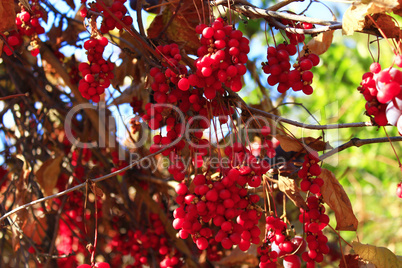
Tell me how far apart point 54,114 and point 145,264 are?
643 millimetres

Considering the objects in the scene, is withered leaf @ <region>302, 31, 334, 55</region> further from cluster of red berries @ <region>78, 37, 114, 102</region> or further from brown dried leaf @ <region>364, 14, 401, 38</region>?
cluster of red berries @ <region>78, 37, 114, 102</region>

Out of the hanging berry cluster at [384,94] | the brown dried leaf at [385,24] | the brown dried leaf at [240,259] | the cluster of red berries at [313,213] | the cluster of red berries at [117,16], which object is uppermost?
the cluster of red berries at [117,16]

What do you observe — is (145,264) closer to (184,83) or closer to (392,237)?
(184,83)

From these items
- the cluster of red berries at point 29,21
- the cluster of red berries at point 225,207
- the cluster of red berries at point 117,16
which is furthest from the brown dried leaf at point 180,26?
the cluster of red berries at point 225,207

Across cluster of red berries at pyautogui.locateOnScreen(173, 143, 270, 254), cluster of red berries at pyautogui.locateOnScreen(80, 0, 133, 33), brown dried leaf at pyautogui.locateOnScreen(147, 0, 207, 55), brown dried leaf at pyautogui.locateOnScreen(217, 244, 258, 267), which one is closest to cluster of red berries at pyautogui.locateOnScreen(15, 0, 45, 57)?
cluster of red berries at pyautogui.locateOnScreen(80, 0, 133, 33)

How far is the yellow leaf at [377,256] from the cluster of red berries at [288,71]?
1.13 ft

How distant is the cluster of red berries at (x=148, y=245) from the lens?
1.24 metres

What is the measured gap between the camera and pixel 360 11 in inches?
22.1

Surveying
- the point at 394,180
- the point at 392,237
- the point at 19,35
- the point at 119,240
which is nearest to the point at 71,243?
the point at 119,240

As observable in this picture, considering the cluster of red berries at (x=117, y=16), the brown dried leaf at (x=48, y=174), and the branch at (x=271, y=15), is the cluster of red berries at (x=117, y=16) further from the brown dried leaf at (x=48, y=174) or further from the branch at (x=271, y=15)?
the brown dried leaf at (x=48, y=174)

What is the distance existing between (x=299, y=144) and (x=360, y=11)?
0.35 meters

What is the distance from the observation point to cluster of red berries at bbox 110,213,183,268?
1.24 m

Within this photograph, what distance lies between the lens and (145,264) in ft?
4.12

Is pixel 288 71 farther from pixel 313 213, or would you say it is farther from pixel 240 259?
pixel 240 259
